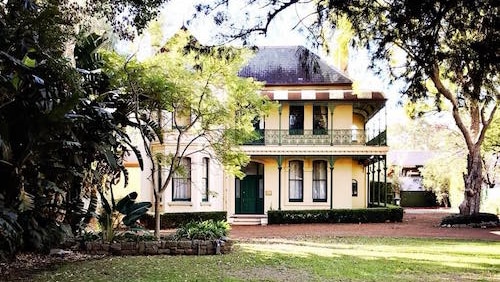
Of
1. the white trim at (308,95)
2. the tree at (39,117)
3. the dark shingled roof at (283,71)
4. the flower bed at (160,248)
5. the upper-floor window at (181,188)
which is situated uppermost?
the dark shingled roof at (283,71)

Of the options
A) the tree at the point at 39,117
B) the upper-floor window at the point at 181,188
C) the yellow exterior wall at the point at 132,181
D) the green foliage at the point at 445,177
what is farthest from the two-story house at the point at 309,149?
the tree at the point at 39,117

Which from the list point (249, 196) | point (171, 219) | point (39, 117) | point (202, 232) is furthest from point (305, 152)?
point (39, 117)

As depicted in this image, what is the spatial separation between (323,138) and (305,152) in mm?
1326

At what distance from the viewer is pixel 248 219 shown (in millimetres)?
25391

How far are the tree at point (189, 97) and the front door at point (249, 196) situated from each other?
34.9 ft

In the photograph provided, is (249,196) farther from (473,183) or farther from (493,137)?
(493,137)

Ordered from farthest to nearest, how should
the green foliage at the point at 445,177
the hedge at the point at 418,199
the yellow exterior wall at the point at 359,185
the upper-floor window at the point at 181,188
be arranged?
the hedge at the point at 418,199, the green foliage at the point at 445,177, the yellow exterior wall at the point at 359,185, the upper-floor window at the point at 181,188

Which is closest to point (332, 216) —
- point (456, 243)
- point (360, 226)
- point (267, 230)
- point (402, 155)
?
point (360, 226)

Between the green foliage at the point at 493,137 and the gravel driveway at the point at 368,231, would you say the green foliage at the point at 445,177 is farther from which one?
the gravel driveway at the point at 368,231

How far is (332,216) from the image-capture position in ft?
80.8

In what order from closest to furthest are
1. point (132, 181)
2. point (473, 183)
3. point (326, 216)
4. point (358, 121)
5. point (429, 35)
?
point (429, 35), point (473, 183), point (326, 216), point (132, 181), point (358, 121)

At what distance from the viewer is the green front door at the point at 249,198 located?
2686cm

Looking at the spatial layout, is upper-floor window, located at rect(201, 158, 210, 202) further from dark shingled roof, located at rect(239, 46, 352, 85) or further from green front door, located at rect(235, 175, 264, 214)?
dark shingled roof, located at rect(239, 46, 352, 85)

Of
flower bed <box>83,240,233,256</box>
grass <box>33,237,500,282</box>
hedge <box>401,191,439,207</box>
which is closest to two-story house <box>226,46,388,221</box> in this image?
grass <box>33,237,500,282</box>
